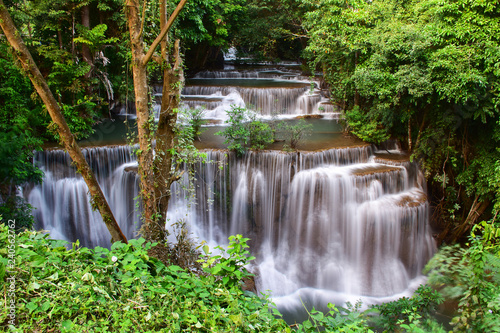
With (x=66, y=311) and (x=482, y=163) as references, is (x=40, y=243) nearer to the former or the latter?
(x=66, y=311)

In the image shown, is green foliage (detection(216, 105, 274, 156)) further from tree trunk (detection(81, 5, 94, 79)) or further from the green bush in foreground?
the green bush in foreground

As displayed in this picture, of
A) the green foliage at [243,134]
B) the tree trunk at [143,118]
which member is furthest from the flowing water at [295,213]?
the tree trunk at [143,118]

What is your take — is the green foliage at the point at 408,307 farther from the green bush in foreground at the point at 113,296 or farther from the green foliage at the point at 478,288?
the green foliage at the point at 478,288

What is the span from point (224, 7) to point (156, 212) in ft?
45.5

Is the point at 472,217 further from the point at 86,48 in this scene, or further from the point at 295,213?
the point at 86,48

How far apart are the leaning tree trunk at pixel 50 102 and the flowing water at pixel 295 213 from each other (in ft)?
10.6

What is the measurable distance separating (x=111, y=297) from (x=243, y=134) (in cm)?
596

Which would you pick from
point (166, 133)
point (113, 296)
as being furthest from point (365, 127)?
point (113, 296)

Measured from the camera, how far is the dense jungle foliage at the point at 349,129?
2.87 metres

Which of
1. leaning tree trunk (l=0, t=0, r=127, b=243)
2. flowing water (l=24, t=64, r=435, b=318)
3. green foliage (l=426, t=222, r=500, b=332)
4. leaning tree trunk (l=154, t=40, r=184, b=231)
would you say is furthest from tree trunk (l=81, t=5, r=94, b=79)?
green foliage (l=426, t=222, r=500, b=332)

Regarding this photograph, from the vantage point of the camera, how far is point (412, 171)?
8.77 meters

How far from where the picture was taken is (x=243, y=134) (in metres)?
8.37

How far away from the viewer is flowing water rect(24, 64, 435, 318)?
796cm

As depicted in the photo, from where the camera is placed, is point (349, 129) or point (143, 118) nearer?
point (143, 118)
